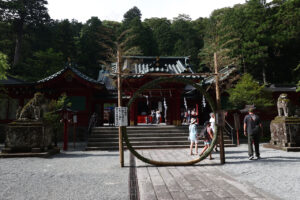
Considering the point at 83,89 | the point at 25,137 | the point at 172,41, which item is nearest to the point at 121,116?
the point at 25,137

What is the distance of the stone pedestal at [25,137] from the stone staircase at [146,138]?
2806mm

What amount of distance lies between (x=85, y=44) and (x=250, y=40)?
27.8 metres

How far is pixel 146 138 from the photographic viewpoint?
1234 cm

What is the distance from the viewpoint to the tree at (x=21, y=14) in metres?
30.4

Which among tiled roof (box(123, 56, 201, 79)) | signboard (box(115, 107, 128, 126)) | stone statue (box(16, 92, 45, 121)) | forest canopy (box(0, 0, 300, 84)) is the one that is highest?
forest canopy (box(0, 0, 300, 84))

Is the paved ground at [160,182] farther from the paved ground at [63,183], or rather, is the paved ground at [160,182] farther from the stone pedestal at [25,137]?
the stone pedestal at [25,137]

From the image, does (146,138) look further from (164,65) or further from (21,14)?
(21,14)

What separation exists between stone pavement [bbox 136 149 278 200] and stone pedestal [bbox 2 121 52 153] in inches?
218

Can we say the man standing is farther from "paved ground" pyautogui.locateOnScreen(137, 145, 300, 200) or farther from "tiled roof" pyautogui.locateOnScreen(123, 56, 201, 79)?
"tiled roof" pyautogui.locateOnScreen(123, 56, 201, 79)

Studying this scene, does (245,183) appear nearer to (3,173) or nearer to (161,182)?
(161,182)

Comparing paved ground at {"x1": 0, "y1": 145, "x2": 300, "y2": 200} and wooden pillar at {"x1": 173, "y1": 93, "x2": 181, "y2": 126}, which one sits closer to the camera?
paved ground at {"x1": 0, "y1": 145, "x2": 300, "y2": 200}

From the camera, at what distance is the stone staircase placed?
11672mm

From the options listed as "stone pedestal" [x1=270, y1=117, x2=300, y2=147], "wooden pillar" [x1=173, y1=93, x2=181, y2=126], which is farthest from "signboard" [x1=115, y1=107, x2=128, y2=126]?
"wooden pillar" [x1=173, y1=93, x2=181, y2=126]

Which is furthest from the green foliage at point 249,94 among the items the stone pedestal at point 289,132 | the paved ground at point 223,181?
the paved ground at point 223,181
